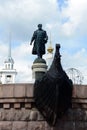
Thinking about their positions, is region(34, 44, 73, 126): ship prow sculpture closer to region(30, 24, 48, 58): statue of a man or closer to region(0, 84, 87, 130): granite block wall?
region(0, 84, 87, 130): granite block wall

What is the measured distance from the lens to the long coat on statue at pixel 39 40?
15097 millimetres

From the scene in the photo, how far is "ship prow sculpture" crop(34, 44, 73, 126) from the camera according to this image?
13.1 metres

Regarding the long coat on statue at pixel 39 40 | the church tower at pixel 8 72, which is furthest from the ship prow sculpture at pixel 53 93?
the church tower at pixel 8 72

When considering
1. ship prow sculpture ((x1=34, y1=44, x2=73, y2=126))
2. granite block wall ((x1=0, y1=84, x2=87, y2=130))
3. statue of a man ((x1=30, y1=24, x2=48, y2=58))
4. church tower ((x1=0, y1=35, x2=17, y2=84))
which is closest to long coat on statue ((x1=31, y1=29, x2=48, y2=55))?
statue of a man ((x1=30, y1=24, x2=48, y2=58))

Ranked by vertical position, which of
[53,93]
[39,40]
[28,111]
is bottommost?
[28,111]

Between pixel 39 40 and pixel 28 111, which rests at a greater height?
pixel 39 40

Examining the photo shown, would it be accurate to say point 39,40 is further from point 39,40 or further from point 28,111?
point 28,111

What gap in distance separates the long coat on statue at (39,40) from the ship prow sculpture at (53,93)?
1912 millimetres

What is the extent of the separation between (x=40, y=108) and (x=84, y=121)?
1.40 m

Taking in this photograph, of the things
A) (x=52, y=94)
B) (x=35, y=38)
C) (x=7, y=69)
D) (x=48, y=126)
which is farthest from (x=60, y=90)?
(x=7, y=69)

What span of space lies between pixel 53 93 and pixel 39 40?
261 cm

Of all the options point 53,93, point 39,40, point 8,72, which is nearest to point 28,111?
point 53,93

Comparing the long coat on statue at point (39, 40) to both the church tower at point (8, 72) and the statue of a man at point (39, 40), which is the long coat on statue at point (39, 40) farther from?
the church tower at point (8, 72)

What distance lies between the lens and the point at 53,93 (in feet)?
42.8
